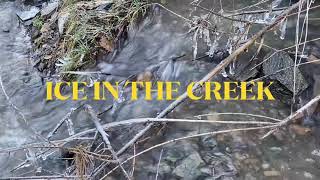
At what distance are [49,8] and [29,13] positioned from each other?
0.28m

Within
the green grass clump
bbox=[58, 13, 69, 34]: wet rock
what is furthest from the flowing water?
bbox=[58, 13, 69, 34]: wet rock

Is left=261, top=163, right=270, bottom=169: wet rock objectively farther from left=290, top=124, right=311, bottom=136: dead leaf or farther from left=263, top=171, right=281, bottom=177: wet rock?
left=290, top=124, right=311, bottom=136: dead leaf

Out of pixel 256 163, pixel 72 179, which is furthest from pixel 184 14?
pixel 72 179

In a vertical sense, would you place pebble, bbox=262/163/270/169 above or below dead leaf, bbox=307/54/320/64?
below

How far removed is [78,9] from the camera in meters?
3.77

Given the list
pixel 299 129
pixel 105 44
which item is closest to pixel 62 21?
pixel 105 44

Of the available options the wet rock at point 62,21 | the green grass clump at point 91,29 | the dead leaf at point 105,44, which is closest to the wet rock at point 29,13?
the wet rock at point 62,21

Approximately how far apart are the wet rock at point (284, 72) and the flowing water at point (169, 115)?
5.9 inches

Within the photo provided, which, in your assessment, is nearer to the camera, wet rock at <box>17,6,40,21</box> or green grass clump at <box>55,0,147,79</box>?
green grass clump at <box>55,0,147,79</box>

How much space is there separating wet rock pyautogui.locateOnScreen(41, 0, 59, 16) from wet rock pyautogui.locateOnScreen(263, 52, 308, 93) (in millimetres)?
2200

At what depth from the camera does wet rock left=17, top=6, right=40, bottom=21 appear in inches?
169

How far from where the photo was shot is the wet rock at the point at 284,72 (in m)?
2.82

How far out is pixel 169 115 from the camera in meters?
2.81

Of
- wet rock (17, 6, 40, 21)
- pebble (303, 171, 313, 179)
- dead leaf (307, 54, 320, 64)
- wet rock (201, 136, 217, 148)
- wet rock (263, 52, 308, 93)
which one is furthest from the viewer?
wet rock (17, 6, 40, 21)
